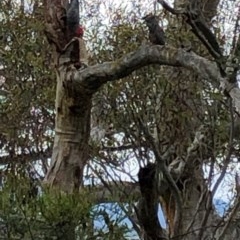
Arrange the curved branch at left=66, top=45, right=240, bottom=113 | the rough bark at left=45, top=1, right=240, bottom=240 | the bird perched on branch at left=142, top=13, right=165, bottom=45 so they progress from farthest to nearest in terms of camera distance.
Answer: the bird perched on branch at left=142, top=13, right=165, bottom=45
the rough bark at left=45, top=1, right=240, bottom=240
the curved branch at left=66, top=45, right=240, bottom=113

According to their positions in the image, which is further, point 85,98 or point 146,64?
point 85,98

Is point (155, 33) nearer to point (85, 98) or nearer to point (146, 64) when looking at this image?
point (146, 64)

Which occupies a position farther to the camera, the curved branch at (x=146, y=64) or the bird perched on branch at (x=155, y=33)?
the bird perched on branch at (x=155, y=33)

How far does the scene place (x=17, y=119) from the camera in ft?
13.3

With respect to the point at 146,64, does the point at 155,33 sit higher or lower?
higher

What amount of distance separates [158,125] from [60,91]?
2.39 feet

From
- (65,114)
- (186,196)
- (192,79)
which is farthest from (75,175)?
(186,196)

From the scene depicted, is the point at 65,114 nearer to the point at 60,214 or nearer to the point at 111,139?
the point at 111,139

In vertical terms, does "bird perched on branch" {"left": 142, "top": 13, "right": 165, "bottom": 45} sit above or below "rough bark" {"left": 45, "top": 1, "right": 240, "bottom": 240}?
above

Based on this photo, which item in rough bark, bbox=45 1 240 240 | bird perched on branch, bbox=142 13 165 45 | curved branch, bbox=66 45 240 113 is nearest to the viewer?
curved branch, bbox=66 45 240 113

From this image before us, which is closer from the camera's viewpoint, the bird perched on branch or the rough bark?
the rough bark

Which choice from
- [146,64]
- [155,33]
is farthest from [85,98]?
[155,33]

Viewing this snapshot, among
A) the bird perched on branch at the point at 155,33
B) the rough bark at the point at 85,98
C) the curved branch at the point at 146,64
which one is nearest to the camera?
the curved branch at the point at 146,64

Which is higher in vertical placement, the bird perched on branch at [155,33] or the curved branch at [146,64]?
the bird perched on branch at [155,33]
